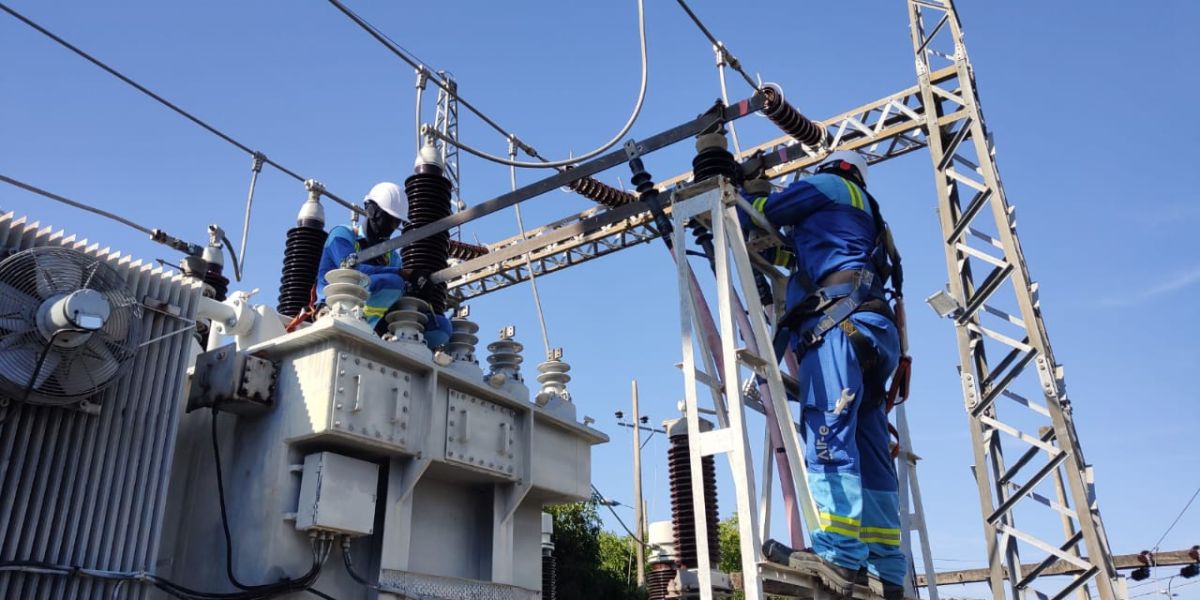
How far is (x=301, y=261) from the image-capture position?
801cm

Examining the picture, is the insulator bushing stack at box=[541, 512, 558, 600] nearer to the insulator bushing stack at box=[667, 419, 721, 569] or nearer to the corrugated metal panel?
the insulator bushing stack at box=[667, 419, 721, 569]

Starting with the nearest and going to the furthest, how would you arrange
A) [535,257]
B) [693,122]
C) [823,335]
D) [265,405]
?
[265,405] < [823,335] < [693,122] < [535,257]

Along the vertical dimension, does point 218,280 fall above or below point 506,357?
above

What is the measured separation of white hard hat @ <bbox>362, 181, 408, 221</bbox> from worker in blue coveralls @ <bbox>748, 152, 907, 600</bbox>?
297 centimetres

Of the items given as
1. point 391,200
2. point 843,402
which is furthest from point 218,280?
point 843,402

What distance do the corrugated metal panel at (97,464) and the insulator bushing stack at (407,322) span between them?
1.20 meters

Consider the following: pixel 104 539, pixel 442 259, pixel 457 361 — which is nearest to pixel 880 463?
pixel 457 361

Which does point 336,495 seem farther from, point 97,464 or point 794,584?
point 794,584

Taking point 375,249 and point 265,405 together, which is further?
point 375,249

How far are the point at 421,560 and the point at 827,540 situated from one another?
8.06 ft

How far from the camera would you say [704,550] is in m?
4.91

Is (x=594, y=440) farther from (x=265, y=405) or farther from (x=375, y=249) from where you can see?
(x=265, y=405)

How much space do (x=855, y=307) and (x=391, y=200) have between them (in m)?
3.81

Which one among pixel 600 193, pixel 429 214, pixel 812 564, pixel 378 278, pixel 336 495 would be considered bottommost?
pixel 812 564
